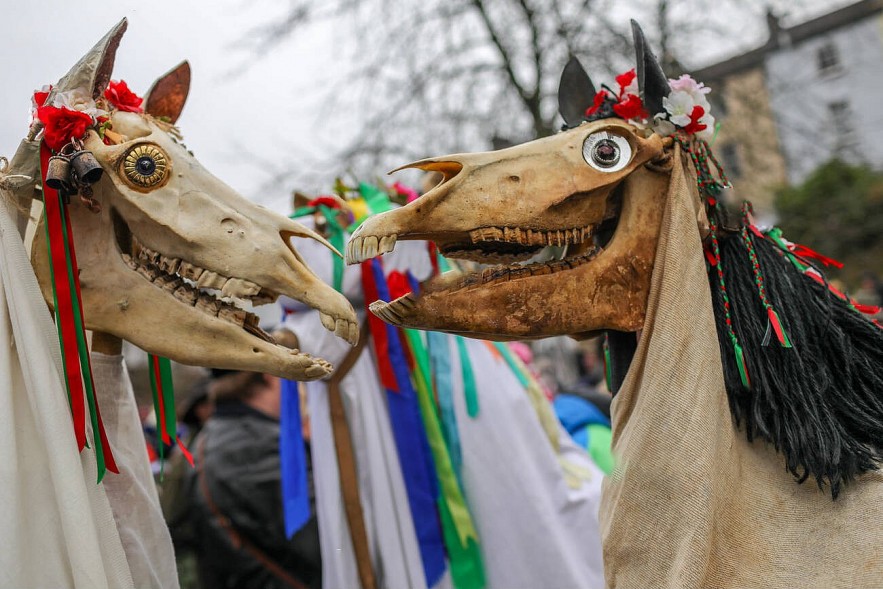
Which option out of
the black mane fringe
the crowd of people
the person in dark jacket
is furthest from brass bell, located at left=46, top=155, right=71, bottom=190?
the person in dark jacket

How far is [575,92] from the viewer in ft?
7.19

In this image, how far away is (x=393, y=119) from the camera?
8719 mm

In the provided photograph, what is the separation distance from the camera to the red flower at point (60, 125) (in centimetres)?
175

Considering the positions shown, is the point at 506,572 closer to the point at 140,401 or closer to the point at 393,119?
the point at 140,401

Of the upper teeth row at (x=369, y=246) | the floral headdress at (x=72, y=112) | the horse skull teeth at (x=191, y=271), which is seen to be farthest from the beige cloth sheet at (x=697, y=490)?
the floral headdress at (x=72, y=112)

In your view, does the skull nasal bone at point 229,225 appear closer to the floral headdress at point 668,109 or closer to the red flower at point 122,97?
the red flower at point 122,97

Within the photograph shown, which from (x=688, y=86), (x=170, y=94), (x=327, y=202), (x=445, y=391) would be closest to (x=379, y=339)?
(x=445, y=391)

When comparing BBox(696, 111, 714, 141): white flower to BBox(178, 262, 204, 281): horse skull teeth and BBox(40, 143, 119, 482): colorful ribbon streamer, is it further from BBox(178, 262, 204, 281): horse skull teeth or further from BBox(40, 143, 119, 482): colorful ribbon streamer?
BBox(40, 143, 119, 482): colorful ribbon streamer

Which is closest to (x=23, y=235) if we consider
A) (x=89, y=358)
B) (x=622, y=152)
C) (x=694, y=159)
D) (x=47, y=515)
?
(x=89, y=358)

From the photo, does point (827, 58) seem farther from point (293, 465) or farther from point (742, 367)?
point (742, 367)

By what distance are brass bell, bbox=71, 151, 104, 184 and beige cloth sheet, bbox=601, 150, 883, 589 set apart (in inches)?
49.5

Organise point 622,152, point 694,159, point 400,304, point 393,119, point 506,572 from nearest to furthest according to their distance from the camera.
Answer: point 400,304, point 622,152, point 694,159, point 506,572, point 393,119

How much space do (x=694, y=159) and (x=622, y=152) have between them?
0.23 m

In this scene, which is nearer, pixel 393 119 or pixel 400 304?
pixel 400 304
